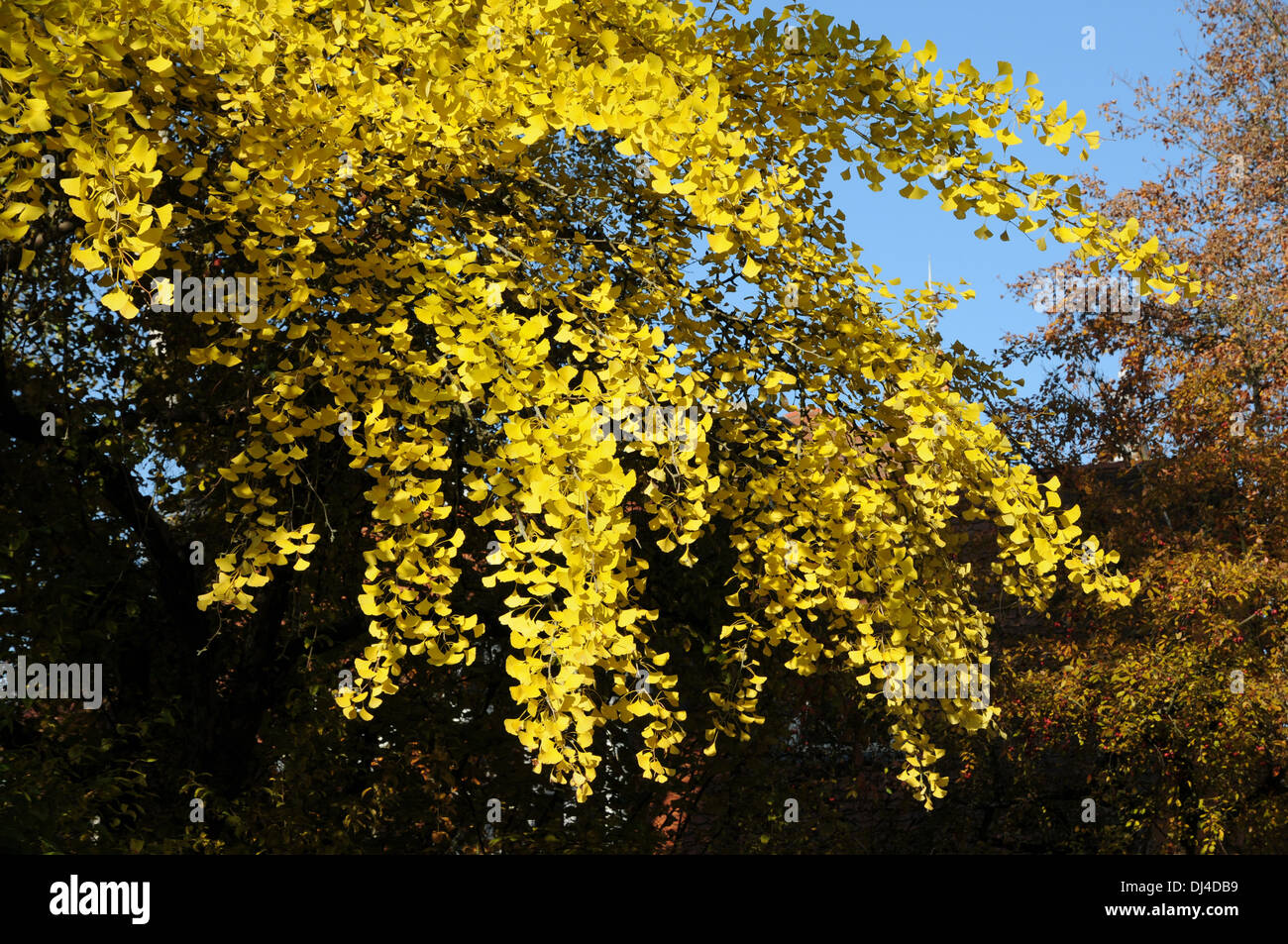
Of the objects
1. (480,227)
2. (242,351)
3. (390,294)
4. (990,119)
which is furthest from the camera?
(242,351)

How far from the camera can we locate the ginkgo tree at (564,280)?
2.99 meters

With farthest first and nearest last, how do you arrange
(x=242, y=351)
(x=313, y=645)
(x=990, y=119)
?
(x=313, y=645), (x=242, y=351), (x=990, y=119)

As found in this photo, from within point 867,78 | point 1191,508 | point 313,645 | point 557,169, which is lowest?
point 313,645

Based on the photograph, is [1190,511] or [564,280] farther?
[1190,511]

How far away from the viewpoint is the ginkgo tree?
9.81 ft

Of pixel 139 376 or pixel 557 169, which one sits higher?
pixel 557 169

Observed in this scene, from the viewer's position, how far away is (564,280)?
386cm

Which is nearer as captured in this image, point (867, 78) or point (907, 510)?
point (867, 78)

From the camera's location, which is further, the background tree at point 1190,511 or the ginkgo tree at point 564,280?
the background tree at point 1190,511

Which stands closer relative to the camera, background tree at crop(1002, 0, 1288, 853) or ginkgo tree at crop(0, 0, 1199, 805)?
ginkgo tree at crop(0, 0, 1199, 805)

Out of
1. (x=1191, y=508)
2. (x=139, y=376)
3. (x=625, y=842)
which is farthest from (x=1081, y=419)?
(x=139, y=376)

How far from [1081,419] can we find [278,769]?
287 inches
